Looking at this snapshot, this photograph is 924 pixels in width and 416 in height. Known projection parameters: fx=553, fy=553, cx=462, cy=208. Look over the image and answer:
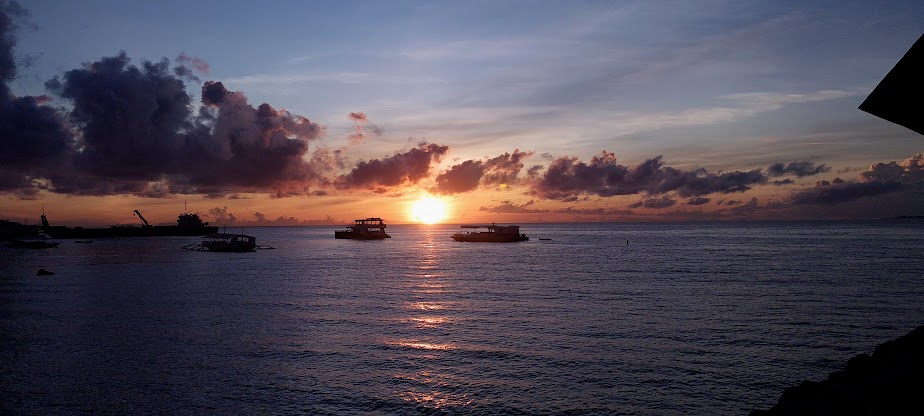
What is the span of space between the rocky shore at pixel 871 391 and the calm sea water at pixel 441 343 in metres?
3.51

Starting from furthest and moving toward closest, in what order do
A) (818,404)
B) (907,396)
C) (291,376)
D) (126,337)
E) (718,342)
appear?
(126,337)
(718,342)
(291,376)
(818,404)
(907,396)

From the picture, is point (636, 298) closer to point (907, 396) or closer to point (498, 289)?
point (498, 289)

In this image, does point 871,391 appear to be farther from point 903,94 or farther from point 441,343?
point 441,343

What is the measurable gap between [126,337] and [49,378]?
28.0ft

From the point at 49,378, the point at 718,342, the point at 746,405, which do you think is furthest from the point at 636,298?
the point at 49,378

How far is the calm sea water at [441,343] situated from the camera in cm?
2031

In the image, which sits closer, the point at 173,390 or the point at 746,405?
the point at 746,405

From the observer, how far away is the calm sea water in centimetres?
2031

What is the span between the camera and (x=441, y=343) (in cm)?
2909

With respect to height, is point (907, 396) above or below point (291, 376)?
above

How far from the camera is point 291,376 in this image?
76.0 ft

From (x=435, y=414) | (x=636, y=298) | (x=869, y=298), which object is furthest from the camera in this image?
(x=636, y=298)

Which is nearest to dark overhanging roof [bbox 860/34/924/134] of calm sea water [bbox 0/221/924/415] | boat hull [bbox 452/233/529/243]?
calm sea water [bbox 0/221/924/415]

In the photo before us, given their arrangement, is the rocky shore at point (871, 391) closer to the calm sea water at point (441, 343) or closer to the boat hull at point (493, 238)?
the calm sea water at point (441, 343)
